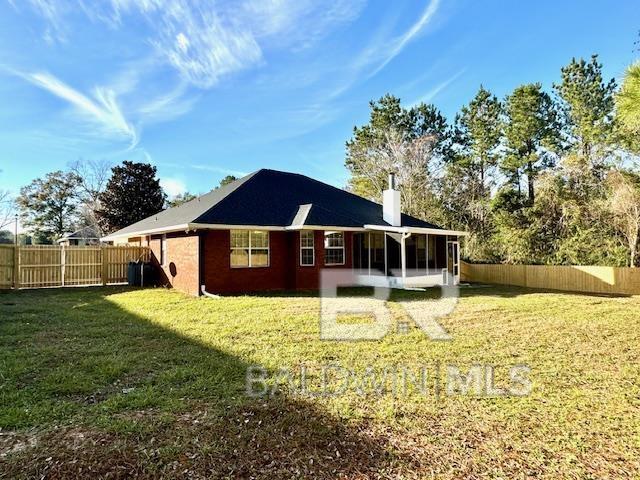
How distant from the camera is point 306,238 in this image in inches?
589

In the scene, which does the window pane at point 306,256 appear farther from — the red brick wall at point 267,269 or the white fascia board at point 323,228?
the white fascia board at point 323,228

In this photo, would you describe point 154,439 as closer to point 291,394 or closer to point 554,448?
point 291,394

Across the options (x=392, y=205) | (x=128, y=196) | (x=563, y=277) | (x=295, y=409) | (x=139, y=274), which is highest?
(x=128, y=196)

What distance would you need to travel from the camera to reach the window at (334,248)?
15.5 m

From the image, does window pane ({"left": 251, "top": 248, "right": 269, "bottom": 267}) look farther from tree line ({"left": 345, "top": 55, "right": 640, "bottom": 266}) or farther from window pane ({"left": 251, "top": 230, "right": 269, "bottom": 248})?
tree line ({"left": 345, "top": 55, "right": 640, "bottom": 266})

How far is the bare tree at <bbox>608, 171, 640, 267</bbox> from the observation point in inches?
691

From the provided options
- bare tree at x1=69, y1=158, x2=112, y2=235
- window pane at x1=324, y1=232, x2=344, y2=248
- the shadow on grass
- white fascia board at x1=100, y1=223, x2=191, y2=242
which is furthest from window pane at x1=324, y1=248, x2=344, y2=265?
bare tree at x1=69, y1=158, x2=112, y2=235

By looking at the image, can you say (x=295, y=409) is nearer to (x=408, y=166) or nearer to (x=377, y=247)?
(x=377, y=247)

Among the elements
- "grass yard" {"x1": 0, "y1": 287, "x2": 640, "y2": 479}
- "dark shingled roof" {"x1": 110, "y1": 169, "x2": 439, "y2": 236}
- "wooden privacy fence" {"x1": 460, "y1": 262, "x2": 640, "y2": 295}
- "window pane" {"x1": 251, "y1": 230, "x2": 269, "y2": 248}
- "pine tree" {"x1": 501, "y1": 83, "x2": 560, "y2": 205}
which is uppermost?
"pine tree" {"x1": 501, "y1": 83, "x2": 560, "y2": 205}

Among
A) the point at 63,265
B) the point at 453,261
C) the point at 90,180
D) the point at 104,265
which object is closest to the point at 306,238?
the point at 453,261

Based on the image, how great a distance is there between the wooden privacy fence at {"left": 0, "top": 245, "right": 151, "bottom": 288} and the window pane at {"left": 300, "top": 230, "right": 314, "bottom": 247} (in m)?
7.63

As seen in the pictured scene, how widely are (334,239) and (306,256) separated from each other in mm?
1431

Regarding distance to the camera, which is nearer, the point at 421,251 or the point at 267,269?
the point at 267,269

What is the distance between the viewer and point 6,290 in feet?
47.6
